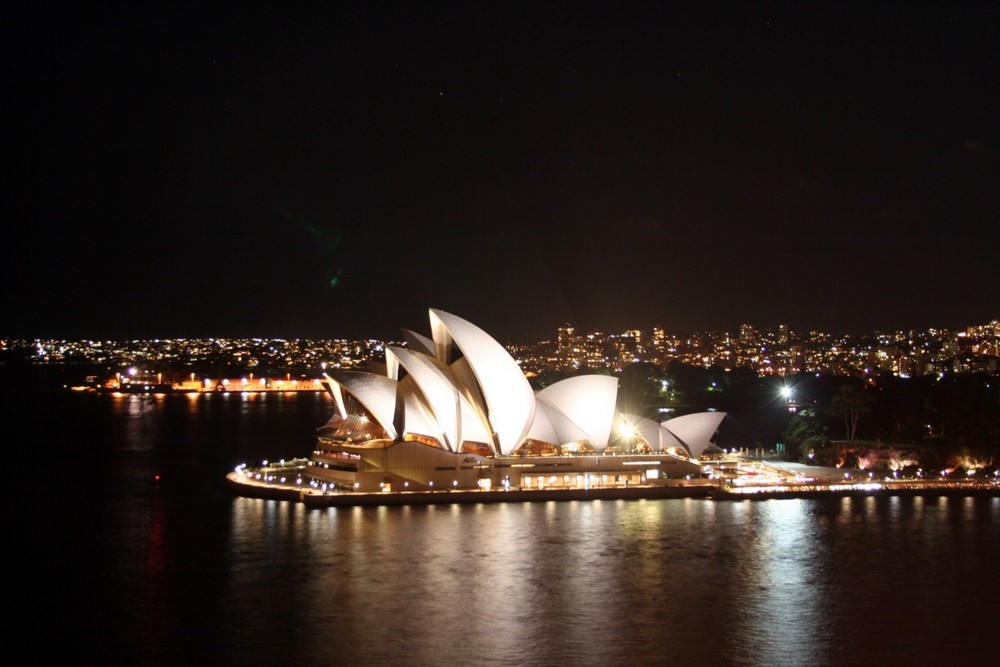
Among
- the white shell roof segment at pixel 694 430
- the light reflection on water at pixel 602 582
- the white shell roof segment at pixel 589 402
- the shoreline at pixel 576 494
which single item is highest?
the white shell roof segment at pixel 589 402

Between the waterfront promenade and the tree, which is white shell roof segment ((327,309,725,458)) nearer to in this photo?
the waterfront promenade

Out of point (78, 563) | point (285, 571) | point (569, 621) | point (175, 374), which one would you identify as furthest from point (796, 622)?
point (175, 374)

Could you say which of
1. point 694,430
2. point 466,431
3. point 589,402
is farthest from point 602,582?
point 694,430

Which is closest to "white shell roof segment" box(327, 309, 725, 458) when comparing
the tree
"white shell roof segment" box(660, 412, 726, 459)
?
"white shell roof segment" box(660, 412, 726, 459)

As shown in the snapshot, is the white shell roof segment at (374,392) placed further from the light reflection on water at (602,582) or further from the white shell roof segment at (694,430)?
the white shell roof segment at (694,430)

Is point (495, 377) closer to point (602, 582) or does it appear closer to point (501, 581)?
point (501, 581)

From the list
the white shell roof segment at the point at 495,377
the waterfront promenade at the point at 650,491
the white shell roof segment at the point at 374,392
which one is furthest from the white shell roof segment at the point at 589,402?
the white shell roof segment at the point at 374,392
